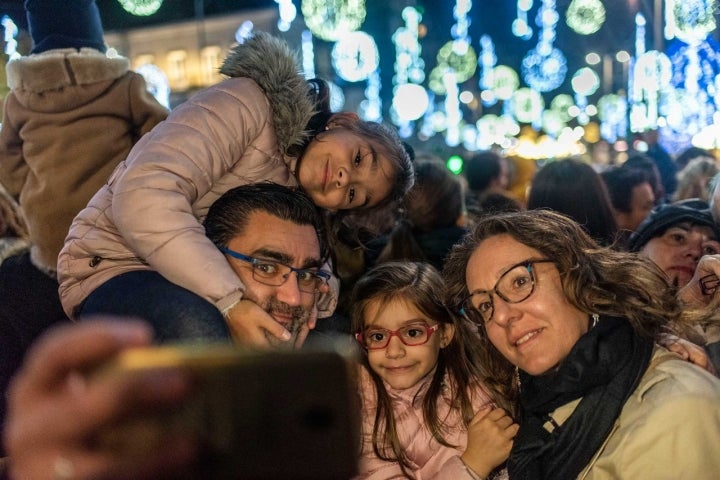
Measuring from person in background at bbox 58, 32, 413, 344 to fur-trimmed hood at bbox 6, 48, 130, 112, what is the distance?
0.64m

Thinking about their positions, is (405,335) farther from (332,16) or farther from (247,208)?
(332,16)

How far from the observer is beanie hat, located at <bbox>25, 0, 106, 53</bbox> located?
365 centimetres

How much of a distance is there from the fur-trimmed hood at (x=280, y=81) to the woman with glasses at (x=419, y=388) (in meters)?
0.85

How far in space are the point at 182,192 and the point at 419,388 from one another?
1.43 m

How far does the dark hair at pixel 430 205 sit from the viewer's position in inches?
208

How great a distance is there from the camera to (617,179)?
683 centimetres

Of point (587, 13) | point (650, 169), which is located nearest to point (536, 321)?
point (650, 169)

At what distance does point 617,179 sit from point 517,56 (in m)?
36.5

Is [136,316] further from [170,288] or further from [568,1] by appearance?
[568,1]

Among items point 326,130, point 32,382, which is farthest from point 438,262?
point 32,382

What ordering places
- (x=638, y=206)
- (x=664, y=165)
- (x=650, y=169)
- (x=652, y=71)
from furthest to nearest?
(x=652, y=71), (x=664, y=165), (x=650, y=169), (x=638, y=206)

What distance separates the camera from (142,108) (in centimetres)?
365

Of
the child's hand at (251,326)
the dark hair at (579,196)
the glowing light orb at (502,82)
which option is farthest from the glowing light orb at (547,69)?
the child's hand at (251,326)

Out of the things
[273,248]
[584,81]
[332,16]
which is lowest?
[584,81]
